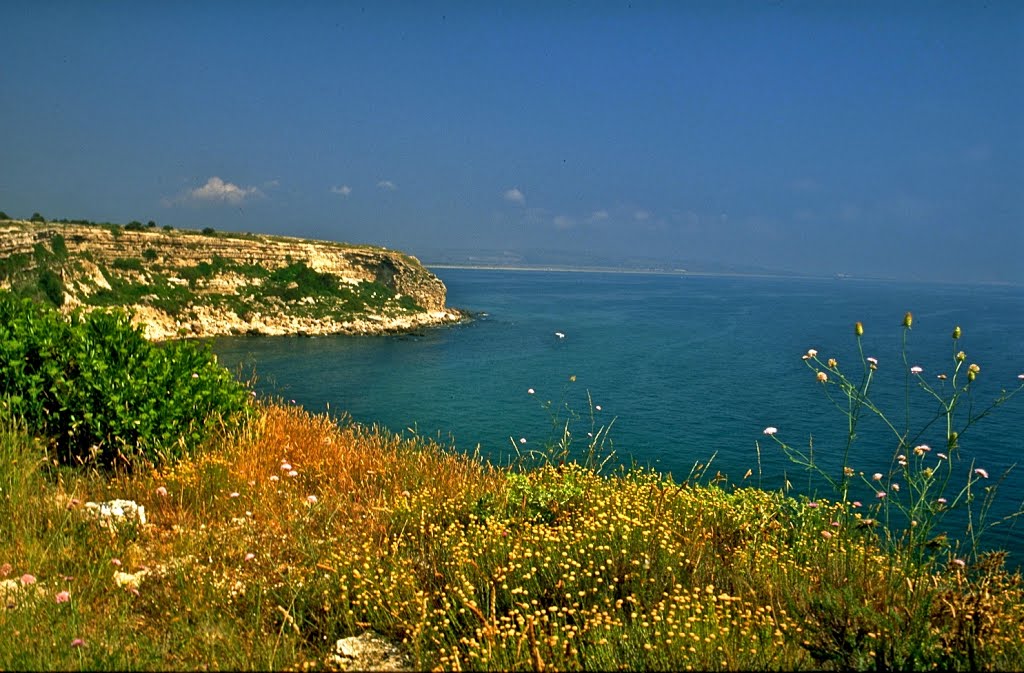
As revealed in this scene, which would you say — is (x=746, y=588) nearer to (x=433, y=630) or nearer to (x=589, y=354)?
(x=433, y=630)

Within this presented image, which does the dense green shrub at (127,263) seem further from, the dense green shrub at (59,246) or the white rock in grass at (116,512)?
the white rock in grass at (116,512)

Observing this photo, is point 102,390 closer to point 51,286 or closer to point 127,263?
point 51,286

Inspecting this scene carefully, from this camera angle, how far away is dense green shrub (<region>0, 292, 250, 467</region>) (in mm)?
7824

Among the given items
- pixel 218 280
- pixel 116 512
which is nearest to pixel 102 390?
pixel 116 512

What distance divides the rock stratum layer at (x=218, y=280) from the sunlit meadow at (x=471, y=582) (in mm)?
42704

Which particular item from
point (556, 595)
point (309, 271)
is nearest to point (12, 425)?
point (556, 595)

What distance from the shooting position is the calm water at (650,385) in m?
23.0

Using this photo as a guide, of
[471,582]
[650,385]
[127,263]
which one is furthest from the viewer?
[127,263]

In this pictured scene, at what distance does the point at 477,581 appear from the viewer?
4.71m

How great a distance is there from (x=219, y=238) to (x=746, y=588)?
63029mm

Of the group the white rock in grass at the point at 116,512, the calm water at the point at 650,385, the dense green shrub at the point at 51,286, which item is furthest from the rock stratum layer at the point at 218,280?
the white rock in grass at the point at 116,512

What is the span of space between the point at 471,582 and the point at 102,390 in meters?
5.46

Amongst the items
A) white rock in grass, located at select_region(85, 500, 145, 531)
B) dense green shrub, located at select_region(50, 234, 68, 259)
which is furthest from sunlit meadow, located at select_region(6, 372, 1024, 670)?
dense green shrub, located at select_region(50, 234, 68, 259)

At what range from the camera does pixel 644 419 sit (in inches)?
1064
